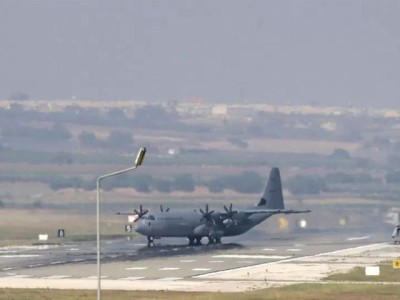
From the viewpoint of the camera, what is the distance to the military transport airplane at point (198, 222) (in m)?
113

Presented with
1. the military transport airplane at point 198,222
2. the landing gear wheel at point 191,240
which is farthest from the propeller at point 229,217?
the landing gear wheel at point 191,240

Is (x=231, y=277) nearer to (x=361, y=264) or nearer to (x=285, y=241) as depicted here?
(x=361, y=264)

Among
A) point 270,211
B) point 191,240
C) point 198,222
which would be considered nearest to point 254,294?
point 198,222

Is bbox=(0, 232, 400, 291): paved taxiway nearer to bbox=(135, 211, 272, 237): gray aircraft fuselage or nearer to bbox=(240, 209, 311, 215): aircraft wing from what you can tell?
A: bbox=(135, 211, 272, 237): gray aircraft fuselage

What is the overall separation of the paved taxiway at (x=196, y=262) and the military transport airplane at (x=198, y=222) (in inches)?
49.5

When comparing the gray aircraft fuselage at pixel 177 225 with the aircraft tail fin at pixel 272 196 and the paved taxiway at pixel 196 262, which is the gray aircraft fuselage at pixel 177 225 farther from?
the aircraft tail fin at pixel 272 196

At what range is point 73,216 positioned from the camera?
127m

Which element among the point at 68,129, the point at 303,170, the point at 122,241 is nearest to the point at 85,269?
the point at 122,241

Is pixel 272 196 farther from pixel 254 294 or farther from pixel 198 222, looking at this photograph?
pixel 254 294

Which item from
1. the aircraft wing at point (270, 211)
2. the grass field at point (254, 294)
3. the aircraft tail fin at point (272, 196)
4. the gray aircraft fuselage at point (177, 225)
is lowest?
the grass field at point (254, 294)

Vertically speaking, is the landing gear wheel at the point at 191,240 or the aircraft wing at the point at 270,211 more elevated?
the aircraft wing at the point at 270,211

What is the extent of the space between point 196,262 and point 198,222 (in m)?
18.9

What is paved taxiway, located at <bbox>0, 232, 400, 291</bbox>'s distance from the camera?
81.6m

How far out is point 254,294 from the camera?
73000 millimetres
